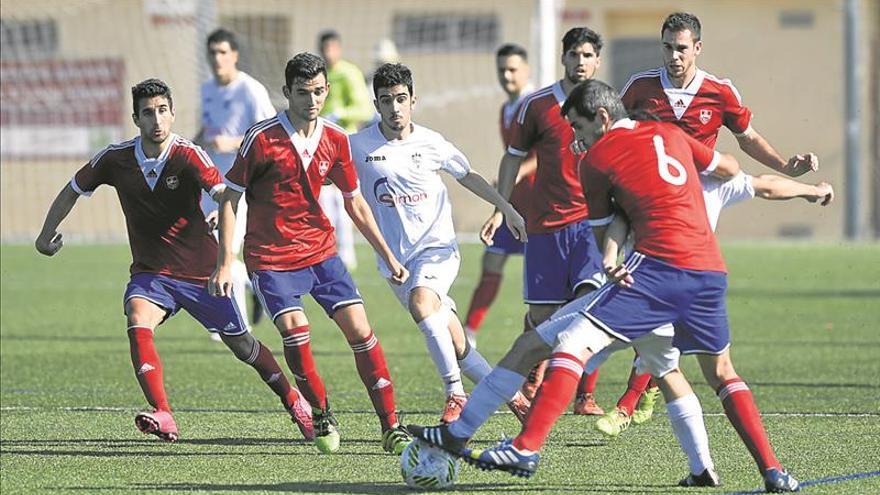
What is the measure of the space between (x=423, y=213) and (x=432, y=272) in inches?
13.3

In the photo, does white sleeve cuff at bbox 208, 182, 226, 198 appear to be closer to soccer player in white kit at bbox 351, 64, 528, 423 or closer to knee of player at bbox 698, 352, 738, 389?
soccer player in white kit at bbox 351, 64, 528, 423

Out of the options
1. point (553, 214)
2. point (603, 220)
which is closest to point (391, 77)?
point (553, 214)

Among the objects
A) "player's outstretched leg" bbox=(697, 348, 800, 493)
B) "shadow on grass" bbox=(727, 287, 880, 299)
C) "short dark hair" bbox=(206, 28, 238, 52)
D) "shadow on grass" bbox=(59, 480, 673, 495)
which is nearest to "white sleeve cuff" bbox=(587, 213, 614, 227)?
"player's outstretched leg" bbox=(697, 348, 800, 493)

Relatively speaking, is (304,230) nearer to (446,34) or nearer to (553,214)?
(553,214)

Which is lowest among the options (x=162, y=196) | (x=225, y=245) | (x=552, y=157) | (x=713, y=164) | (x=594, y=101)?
(x=225, y=245)

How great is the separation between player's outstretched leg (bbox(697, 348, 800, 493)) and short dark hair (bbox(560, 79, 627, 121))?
1.08 meters

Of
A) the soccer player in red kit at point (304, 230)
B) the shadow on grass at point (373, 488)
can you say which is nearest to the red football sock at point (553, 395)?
the shadow on grass at point (373, 488)

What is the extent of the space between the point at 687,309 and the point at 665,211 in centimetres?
40

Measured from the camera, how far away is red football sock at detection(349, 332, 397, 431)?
761 centimetres

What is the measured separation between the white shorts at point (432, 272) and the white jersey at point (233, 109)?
144 inches

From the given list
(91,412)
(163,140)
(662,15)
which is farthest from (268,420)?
(662,15)

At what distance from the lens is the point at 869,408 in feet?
28.7

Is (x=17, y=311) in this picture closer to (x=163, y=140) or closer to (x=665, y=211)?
(x=163, y=140)

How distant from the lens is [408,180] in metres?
7.93
